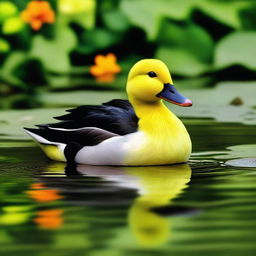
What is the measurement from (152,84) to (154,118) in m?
0.28

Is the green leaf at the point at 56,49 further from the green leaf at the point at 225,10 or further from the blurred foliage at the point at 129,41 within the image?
the green leaf at the point at 225,10

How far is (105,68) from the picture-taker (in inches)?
627

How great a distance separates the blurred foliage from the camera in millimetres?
14797

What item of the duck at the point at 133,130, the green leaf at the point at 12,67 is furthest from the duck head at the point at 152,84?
the green leaf at the point at 12,67

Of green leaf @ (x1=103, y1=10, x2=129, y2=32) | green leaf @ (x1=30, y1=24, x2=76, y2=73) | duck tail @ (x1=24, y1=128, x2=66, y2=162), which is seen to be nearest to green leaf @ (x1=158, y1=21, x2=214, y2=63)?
green leaf @ (x1=103, y1=10, x2=129, y2=32)

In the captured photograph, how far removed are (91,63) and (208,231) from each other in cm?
1098

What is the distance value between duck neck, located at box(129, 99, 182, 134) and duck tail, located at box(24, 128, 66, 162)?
0.65m

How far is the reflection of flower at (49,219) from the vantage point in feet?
20.1

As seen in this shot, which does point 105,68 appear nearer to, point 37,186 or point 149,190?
point 37,186

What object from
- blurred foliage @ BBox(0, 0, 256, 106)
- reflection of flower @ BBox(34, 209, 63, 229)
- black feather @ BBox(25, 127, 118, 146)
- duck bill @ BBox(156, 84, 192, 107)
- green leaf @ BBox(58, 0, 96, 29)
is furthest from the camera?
green leaf @ BBox(58, 0, 96, 29)

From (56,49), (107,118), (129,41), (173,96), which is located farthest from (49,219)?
(129,41)

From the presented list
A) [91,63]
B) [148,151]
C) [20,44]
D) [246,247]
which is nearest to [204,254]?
[246,247]

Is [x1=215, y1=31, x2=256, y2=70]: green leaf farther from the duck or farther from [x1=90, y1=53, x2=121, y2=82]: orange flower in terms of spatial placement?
the duck

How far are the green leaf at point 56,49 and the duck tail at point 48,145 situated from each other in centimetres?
580
